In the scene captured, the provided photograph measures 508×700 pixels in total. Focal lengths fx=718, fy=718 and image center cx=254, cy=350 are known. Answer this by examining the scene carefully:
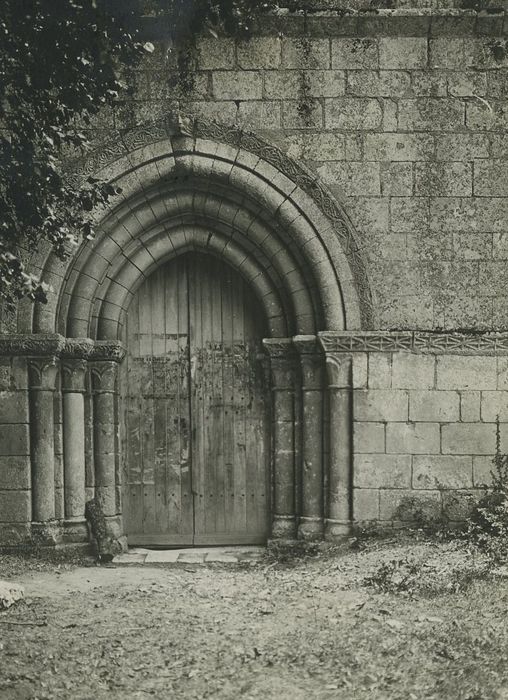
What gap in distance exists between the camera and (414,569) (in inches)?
192

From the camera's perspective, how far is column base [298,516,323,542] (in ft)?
19.2

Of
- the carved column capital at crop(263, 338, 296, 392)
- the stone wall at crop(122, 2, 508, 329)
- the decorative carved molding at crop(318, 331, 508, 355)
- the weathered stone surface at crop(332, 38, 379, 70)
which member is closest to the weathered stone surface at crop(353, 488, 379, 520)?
the carved column capital at crop(263, 338, 296, 392)

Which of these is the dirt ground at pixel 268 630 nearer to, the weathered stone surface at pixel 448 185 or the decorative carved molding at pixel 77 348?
the decorative carved molding at pixel 77 348

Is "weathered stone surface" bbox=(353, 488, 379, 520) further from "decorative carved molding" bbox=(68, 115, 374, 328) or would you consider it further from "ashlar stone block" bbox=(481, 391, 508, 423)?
"decorative carved molding" bbox=(68, 115, 374, 328)

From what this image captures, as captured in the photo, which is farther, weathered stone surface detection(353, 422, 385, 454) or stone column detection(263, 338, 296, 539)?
stone column detection(263, 338, 296, 539)

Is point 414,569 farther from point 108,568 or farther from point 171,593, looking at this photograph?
point 108,568

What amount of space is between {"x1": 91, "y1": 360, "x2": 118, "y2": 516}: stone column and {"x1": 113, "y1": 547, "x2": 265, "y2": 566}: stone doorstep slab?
0.41 metres

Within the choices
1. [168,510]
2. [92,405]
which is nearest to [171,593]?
[168,510]

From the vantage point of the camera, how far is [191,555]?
6059mm

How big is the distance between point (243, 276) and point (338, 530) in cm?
226

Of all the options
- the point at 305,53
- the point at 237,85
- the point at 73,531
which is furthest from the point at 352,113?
the point at 73,531

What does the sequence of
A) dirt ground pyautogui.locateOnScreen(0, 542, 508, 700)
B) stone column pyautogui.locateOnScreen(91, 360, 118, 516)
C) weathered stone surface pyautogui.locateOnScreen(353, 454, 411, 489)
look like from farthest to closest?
stone column pyautogui.locateOnScreen(91, 360, 118, 516)
weathered stone surface pyautogui.locateOnScreen(353, 454, 411, 489)
dirt ground pyautogui.locateOnScreen(0, 542, 508, 700)

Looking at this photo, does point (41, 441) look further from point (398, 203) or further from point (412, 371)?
point (398, 203)

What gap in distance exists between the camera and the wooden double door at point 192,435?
6.29 metres
